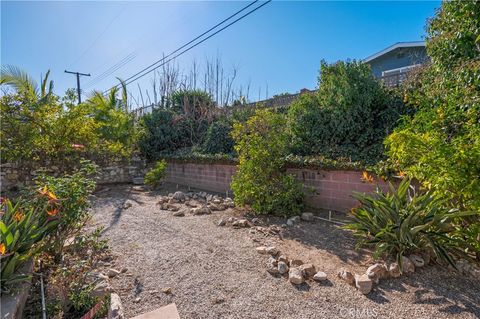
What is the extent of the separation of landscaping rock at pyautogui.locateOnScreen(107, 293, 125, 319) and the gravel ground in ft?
0.32

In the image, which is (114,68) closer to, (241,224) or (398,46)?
(241,224)

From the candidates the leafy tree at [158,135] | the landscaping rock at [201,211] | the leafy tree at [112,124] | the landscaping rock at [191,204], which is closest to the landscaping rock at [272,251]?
the landscaping rock at [201,211]

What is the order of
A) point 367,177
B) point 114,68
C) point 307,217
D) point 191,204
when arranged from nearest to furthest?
point 367,177 < point 307,217 < point 191,204 < point 114,68

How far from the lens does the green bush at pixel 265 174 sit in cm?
485

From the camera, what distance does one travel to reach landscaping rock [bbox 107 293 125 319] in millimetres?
2010

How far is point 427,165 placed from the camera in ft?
9.27

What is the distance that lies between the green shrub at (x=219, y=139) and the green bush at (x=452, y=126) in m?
5.82

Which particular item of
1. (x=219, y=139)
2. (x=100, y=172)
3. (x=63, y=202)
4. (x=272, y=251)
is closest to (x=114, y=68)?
(x=219, y=139)

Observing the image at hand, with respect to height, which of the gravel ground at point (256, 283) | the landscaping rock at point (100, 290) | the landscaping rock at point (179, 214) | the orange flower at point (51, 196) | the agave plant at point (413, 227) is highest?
the orange flower at point (51, 196)

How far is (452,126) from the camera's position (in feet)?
10.3

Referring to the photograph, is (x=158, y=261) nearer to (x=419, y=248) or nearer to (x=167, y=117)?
(x=419, y=248)

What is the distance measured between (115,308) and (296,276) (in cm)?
171

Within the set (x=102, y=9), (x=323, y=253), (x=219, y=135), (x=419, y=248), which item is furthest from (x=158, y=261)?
(x=102, y=9)

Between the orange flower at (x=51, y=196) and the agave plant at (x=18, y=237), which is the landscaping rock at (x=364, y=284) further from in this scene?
the orange flower at (x=51, y=196)
